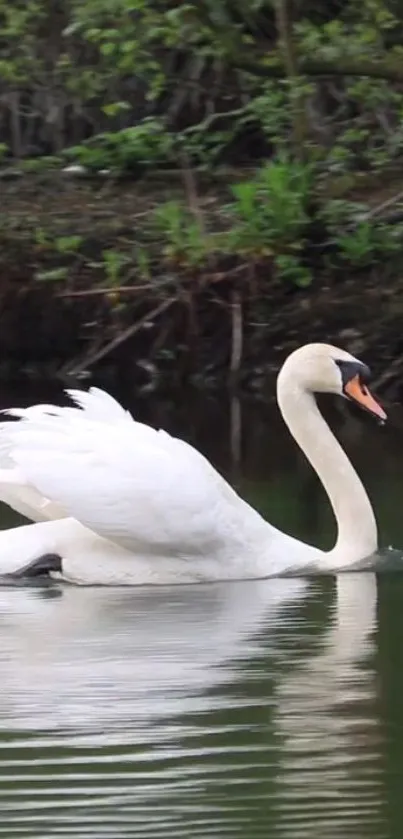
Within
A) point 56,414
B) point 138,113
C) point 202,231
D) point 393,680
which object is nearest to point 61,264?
point 202,231

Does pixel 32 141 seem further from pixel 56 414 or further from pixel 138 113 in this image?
pixel 56 414

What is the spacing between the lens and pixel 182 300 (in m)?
16.3

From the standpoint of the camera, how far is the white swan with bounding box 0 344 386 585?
27.6 ft

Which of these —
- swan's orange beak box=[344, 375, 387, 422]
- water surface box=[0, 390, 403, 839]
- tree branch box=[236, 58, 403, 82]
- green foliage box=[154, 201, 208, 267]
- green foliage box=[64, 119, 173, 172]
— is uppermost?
tree branch box=[236, 58, 403, 82]

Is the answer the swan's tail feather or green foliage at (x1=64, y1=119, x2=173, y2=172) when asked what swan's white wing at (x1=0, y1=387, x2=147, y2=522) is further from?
green foliage at (x1=64, y1=119, x2=173, y2=172)

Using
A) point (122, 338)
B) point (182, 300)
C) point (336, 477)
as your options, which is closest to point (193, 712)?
point (336, 477)

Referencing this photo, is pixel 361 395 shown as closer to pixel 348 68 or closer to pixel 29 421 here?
pixel 29 421

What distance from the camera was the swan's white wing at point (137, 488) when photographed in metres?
8.41

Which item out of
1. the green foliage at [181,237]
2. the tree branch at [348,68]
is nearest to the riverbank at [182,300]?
the green foliage at [181,237]

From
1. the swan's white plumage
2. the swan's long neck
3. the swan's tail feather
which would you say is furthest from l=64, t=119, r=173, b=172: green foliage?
the swan's white plumage

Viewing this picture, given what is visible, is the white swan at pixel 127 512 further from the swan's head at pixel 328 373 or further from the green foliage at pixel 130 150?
the green foliage at pixel 130 150

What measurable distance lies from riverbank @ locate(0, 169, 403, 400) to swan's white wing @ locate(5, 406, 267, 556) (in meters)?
6.64

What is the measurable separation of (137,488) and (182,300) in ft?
26.2

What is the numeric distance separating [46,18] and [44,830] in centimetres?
1429
